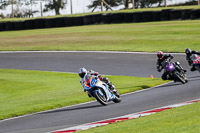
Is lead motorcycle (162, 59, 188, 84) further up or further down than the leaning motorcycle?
further down

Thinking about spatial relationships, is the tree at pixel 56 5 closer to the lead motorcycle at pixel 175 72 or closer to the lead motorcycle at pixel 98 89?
the lead motorcycle at pixel 175 72

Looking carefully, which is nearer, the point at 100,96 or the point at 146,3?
the point at 100,96

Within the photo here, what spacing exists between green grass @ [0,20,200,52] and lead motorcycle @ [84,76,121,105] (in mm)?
16799

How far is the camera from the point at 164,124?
893 centimetres

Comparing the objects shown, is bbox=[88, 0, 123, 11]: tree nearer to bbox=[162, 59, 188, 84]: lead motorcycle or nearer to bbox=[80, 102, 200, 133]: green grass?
bbox=[162, 59, 188, 84]: lead motorcycle

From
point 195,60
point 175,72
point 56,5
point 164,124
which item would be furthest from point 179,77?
Answer: point 56,5

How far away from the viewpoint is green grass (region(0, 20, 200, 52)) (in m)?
34.0

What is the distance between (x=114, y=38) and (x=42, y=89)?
2176 centimetres

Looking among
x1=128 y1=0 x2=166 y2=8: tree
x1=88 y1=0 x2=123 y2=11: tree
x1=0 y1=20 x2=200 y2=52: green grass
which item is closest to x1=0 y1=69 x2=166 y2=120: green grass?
x1=0 y1=20 x2=200 y2=52: green grass

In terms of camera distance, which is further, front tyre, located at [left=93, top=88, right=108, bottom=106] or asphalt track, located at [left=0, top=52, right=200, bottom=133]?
front tyre, located at [left=93, top=88, right=108, bottom=106]

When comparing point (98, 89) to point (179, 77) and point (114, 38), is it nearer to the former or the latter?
point (179, 77)

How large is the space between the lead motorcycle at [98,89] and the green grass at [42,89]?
169 centimetres

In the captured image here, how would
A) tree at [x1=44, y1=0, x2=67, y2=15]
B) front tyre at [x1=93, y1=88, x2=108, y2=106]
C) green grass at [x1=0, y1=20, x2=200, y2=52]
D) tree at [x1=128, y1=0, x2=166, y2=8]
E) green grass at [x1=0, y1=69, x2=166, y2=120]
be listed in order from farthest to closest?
tree at [x1=44, y1=0, x2=67, y2=15] → tree at [x1=128, y1=0, x2=166, y2=8] → green grass at [x1=0, y1=20, x2=200, y2=52] → green grass at [x1=0, y1=69, x2=166, y2=120] → front tyre at [x1=93, y1=88, x2=108, y2=106]

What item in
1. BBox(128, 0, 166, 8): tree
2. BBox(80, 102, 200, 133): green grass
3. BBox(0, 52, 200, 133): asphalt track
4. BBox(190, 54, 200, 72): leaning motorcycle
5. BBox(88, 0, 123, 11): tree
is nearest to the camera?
BBox(80, 102, 200, 133): green grass
